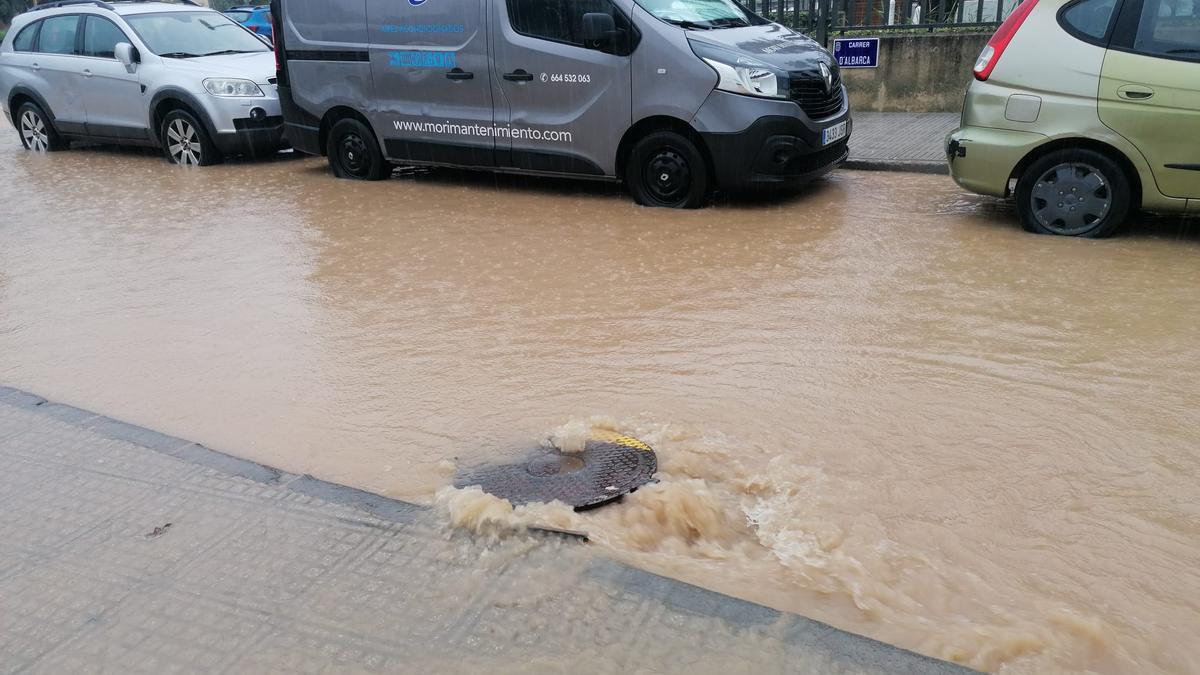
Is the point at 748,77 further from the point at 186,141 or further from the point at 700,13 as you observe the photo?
the point at 186,141

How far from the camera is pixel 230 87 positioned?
37.7 feet

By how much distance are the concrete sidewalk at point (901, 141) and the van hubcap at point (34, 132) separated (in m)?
10.7

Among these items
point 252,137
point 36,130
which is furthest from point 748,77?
point 36,130

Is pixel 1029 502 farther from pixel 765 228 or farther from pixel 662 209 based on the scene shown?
pixel 662 209

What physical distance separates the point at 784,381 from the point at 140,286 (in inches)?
181

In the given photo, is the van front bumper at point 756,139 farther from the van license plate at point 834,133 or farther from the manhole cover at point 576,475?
the manhole cover at point 576,475

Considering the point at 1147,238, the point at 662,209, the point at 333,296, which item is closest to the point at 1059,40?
the point at 1147,238

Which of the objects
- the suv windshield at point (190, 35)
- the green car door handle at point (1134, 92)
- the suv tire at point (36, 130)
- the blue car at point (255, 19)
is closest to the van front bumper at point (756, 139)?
the green car door handle at point (1134, 92)

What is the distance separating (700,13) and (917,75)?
4.91 metres

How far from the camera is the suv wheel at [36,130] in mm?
13391

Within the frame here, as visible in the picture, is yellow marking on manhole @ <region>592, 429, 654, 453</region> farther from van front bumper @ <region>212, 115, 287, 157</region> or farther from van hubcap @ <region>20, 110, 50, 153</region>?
van hubcap @ <region>20, 110, 50, 153</region>

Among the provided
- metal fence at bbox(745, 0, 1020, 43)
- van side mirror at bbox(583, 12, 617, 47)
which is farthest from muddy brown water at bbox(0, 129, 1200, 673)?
metal fence at bbox(745, 0, 1020, 43)

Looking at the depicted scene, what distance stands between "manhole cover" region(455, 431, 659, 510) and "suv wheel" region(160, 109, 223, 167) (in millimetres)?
9282

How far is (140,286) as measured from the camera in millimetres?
6824
